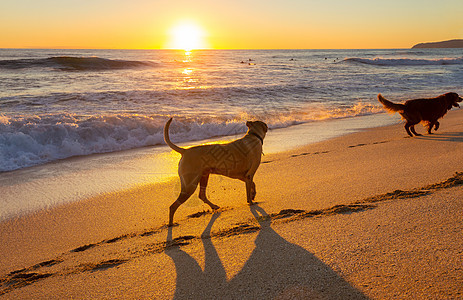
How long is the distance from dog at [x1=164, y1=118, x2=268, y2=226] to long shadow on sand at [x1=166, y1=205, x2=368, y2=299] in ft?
3.39

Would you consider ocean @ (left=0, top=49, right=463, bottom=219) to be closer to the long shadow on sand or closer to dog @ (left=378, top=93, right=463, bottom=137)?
dog @ (left=378, top=93, right=463, bottom=137)

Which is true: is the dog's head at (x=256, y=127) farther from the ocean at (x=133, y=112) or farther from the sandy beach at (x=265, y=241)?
the ocean at (x=133, y=112)

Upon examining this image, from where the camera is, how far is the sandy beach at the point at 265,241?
250 cm

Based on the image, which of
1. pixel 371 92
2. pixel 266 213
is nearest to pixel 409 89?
pixel 371 92

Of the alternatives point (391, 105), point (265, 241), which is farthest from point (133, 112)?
point (265, 241)

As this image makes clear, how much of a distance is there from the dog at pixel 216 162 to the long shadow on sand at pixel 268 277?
1032mm

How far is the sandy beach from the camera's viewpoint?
2.50 m

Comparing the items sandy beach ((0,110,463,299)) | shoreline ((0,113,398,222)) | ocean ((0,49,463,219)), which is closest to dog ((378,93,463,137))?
shoreline ((0,113,398,222))

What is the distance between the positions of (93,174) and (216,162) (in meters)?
3.67

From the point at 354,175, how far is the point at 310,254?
9.63 ft

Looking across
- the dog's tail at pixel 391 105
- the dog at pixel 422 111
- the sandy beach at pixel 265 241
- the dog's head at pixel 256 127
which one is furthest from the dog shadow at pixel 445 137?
the dog's head at pixel 256 127

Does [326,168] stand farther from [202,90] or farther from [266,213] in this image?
[202,90]

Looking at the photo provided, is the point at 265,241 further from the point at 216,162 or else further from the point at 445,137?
the point at 445,137

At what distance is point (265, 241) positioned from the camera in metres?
3.29
